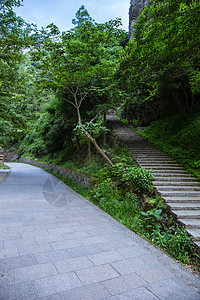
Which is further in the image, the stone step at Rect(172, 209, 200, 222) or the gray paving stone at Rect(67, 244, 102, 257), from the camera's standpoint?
the stone step at Rect(172, 209, 200, 222)

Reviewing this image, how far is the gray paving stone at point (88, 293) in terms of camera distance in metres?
1.96

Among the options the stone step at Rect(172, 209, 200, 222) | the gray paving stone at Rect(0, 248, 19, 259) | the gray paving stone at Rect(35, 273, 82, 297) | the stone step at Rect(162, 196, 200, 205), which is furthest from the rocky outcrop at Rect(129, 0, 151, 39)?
the gray paving stone at Rect(35, 273, 82, 297)

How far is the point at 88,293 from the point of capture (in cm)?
202

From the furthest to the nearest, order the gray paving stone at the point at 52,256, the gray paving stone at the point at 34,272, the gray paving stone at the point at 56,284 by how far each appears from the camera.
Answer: the gray paving stone at the point at 52,256, the gray paving stone at the point at 34,272, the gray paving stone at the point at 56,284

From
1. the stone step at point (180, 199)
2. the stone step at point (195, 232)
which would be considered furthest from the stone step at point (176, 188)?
the stone step at point (195, 232)

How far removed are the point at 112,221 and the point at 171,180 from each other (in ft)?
9.01

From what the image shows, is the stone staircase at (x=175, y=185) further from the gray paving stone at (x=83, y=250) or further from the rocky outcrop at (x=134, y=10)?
the rocky outcrop at (x=134, y=10)

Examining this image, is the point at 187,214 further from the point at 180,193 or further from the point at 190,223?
the point at 180,193

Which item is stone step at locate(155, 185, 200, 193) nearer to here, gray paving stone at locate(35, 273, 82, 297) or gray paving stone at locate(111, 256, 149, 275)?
gray paving stone at locate(111, 256, 149, 275)

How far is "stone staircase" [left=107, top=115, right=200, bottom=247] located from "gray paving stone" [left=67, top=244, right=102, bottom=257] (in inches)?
73.6

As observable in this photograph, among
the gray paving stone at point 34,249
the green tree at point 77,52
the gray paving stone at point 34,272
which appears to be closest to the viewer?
the gray paving stone at point 34,272

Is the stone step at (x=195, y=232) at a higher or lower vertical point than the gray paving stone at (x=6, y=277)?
higher

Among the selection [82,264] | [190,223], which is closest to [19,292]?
[82,264]

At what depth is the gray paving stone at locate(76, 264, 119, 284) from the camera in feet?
7.42
